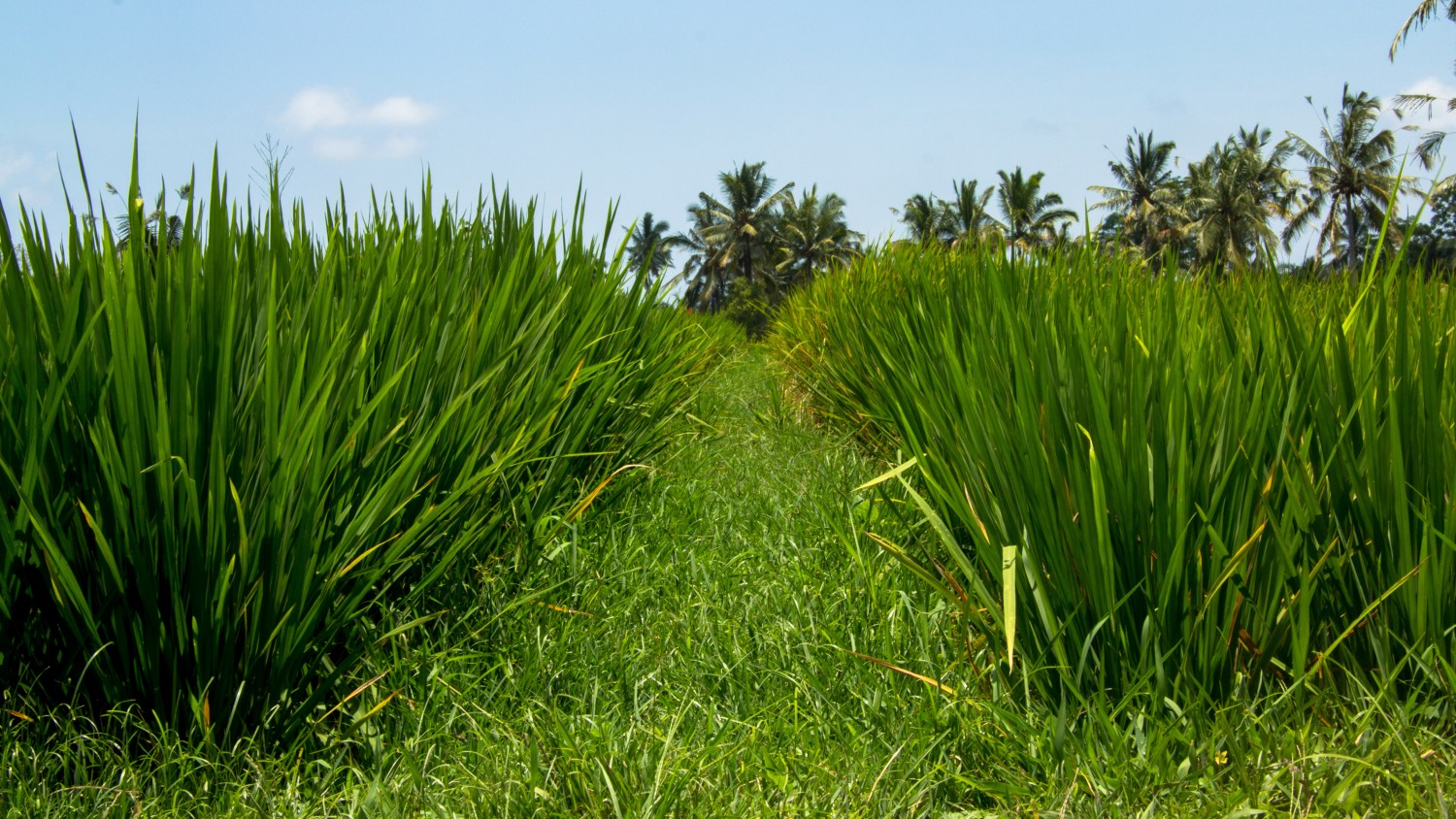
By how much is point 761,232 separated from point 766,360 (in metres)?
48.9

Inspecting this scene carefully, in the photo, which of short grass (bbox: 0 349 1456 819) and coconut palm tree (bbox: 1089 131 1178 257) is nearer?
short grass (bbox: 0 349 1456 819)

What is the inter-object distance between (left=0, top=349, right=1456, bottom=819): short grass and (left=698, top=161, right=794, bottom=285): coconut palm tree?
182ft

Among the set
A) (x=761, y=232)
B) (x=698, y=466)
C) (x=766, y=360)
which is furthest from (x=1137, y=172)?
(x=698, y=466)

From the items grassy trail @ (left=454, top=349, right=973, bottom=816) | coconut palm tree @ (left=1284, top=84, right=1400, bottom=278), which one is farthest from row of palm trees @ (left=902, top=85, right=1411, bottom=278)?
grassy trail @ (left=454, top=349, right=973, bottom=816)

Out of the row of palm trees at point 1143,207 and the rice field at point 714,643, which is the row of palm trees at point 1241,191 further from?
the rice field at point 714,643

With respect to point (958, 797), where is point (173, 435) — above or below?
above

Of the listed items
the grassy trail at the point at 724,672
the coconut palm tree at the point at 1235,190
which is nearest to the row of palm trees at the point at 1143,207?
the coconut palm tree at the point at 1235,190

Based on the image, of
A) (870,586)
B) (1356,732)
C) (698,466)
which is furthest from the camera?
(698,466)

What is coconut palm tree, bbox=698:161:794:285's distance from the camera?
2267 inches

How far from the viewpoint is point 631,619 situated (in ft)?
8.52

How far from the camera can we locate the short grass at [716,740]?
5.07 ft

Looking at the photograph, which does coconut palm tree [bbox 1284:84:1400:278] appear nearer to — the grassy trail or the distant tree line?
the distant tree line

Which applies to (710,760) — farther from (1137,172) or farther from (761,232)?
(1137,172)

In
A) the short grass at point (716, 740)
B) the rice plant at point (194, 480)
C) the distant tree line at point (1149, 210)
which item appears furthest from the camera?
the distant tree line at point (1149, 210)
